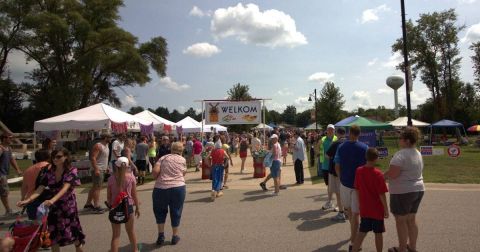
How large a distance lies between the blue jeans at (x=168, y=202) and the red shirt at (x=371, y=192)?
2737 mm

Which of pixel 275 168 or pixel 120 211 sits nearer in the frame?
pixel 120 211

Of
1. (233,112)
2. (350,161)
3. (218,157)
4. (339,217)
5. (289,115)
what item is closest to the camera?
(350,161)

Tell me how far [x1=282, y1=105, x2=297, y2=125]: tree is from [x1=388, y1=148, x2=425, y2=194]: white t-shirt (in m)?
158

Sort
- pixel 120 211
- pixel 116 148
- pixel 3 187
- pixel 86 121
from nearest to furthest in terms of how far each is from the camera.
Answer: pixel 120 211
pixel 3 187
pixel 116 148
pixel 86 121

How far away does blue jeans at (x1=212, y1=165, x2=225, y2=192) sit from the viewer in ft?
32.4

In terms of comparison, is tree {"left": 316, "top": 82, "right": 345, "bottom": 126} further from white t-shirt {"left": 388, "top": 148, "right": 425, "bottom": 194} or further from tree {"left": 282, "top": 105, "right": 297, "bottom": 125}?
tree {"left": 282, "top": 105, "right": 297, "bottom": 125}

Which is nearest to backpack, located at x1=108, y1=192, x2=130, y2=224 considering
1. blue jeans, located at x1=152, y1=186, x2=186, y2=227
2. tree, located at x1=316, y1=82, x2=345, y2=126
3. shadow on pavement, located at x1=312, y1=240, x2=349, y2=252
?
blue jeans, located at x1=152, y1=186, x2=186, y2=227

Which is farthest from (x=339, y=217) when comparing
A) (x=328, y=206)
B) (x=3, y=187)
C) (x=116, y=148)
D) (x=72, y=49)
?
(x=72, y=49)

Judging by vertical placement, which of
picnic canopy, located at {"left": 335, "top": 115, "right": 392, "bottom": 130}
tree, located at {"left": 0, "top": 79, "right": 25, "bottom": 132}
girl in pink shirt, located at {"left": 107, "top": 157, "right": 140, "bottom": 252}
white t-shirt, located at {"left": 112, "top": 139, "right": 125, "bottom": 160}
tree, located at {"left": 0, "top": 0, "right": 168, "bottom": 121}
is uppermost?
tree, located at {"left": 0, "top": 0, "right": 168, "bottom": 121}

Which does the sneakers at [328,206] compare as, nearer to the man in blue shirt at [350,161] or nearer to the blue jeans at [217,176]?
the man in blue shirt at [350,161]

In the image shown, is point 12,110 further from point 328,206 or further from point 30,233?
point 30,233

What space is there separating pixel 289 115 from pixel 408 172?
160 meters

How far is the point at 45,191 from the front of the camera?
5.01 m

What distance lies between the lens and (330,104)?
1953 inches
